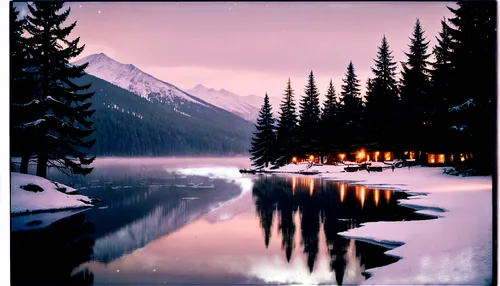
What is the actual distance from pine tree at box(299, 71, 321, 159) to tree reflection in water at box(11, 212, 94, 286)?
46.6 metres

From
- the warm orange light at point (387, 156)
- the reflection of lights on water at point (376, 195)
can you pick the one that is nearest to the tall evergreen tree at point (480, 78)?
the reflection of lights on water at point (376, 195)

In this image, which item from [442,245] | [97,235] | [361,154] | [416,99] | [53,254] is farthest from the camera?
[361,154]

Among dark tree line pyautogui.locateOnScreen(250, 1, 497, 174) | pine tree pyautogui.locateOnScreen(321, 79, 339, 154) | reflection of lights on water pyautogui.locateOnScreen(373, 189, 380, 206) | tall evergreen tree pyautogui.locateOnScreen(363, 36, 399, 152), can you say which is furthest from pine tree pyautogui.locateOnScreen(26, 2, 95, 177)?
pine tree pyautogui.locateOnScreen(321, 79, 339, 154)

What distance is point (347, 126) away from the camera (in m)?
57.7

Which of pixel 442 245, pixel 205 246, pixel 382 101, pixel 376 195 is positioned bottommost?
pixel 205 246

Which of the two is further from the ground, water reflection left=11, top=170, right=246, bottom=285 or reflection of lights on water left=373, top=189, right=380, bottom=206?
reflection of lights on water left=373, top=189, right=380, bottom=206

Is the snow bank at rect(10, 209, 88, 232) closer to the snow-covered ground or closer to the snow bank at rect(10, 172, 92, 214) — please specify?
the snow bank at rect(10, 172, 92, 214)

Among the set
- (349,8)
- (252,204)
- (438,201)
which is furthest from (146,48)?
(438,201)

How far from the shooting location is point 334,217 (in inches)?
709

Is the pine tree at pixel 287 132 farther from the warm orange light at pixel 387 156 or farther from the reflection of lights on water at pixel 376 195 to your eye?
the reflection of lights on water at pixel 376 195

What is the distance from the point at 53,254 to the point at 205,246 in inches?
162

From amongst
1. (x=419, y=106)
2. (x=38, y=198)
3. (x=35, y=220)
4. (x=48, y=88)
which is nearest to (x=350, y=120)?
(x=419, y=106)

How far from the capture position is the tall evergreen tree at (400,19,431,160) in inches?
1323

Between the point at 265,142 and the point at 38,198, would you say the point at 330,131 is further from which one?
the point at 38,198
